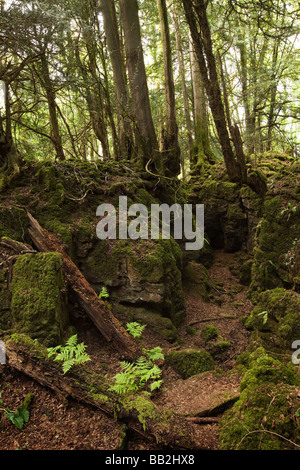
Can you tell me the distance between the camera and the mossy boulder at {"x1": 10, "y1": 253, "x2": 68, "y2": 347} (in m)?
4.17

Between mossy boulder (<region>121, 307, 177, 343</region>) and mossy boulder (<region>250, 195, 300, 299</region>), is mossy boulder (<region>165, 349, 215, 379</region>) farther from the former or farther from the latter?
mossy boulder (<region>250, 195, 300, 299</region>)

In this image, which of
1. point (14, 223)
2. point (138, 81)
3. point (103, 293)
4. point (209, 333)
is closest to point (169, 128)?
point (138, 81)

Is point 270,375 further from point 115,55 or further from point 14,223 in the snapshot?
point 115,55

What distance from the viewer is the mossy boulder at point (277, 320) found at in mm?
4582

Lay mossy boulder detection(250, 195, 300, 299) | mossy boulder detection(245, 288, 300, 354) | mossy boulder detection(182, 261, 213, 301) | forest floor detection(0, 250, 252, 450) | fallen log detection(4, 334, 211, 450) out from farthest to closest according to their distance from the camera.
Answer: mossy boulder detection(182, 261, 213, 301), mossy boulder detection(250, 195, 300, 299), mossy boulder detection(245, 288, 300, 354), fallen log detection(4, 334, 211, 450), forest floor detection(0, 250, 252, 450)

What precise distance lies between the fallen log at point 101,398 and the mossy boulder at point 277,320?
7.24 ft

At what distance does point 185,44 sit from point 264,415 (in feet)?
53.4

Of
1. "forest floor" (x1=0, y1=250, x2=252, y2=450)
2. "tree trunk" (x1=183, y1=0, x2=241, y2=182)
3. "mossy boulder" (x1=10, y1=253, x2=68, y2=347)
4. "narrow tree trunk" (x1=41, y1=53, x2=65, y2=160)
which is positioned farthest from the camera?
"narrow tree trunk" (x1=41, y1=53, x2=65, y2=160)

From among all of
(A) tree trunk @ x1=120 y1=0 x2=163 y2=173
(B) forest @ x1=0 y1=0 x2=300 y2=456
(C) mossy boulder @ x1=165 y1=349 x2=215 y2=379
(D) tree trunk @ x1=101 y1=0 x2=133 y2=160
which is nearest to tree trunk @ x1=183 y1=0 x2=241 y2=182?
(B) forest @ x1=0 y1=0 x2=300 y2=456

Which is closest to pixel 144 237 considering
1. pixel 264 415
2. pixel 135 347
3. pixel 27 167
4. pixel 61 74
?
pixel 135 347

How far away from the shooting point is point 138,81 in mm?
8375

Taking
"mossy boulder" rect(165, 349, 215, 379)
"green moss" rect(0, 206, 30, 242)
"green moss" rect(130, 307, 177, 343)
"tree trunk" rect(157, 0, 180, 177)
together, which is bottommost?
"mossy boulder" rect(165, 349, 215, 379)

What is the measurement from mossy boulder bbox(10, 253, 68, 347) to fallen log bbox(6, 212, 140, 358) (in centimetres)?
26

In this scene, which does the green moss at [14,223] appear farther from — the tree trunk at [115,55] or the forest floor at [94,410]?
the tree trunk at [115,55]
